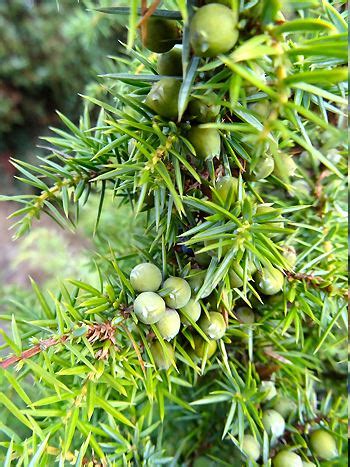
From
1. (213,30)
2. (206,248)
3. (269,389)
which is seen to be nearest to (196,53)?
(213,30)

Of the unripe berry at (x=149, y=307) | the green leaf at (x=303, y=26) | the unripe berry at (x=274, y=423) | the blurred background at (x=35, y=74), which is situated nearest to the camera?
the green leaf at (x=303, y=26)

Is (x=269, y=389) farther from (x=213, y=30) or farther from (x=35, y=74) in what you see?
(x=35, y=74)

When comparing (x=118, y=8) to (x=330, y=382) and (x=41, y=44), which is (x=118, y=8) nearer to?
(x=330, y=382)

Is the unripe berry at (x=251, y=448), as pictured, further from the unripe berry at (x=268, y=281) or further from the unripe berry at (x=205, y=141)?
the unripe berry at (x=205, y=141)

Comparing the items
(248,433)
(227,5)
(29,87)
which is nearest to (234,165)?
(227,5)

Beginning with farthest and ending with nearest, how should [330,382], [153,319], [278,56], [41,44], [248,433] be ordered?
1. [41,44]
2. [330,382]
3. [248,433]
4. [153,319]
5. [278,56]

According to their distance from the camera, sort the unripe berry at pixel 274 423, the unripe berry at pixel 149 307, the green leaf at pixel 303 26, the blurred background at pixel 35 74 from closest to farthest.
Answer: the green leaf at pixel 303 26 → the unripe berry at pixel 149 307 → the unripe berry at pixel 274 423 → the blurred background at pixel 35 74

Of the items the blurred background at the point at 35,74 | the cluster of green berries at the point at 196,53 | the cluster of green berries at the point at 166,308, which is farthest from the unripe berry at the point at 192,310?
the blurred background at the point at 35,74
